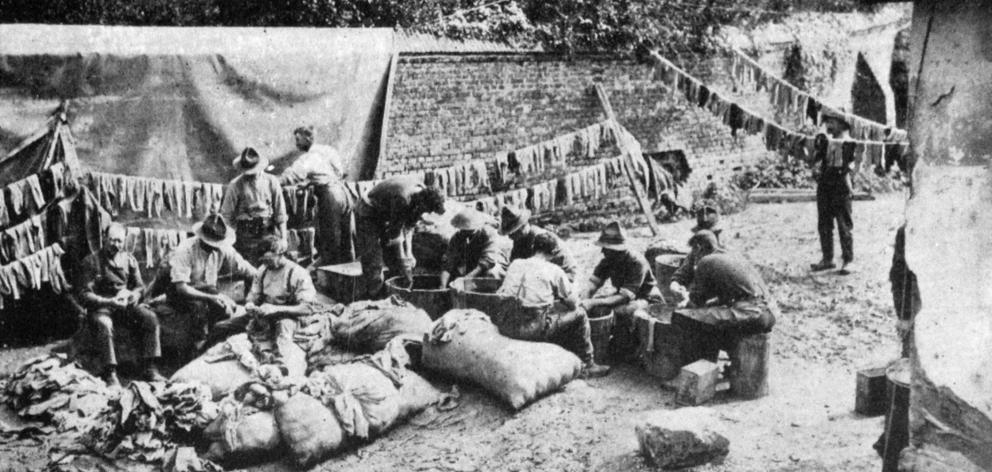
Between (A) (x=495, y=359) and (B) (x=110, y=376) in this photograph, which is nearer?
(A) (x=495, y=359)

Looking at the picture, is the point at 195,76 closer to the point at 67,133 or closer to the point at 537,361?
the point at 67,133

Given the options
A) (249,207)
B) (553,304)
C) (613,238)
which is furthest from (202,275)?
(613,238)

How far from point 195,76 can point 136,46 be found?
661mm

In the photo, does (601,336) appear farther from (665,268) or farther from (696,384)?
(665,268)

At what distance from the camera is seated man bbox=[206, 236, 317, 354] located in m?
7.05

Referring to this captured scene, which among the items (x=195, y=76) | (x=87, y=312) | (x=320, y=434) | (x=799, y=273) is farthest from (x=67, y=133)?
(x=799, y=273)

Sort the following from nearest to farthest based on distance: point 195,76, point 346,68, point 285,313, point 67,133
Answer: point 285,313 < point 67,133 < point 195,76 < point 346,68

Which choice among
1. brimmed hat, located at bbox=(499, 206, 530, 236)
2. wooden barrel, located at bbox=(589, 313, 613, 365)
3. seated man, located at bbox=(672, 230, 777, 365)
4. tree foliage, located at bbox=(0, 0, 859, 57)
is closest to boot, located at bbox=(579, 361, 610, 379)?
wooden barrel, located at bbox=(589, 313, 613, 365)

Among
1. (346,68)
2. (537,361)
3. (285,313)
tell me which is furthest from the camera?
(346,68)

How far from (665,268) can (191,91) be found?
18.2 ft

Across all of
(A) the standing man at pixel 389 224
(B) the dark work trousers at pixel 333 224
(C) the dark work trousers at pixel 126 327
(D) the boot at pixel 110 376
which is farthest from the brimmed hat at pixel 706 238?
(D) the boot at pixel 110 376

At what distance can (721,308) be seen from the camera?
22.1 feet

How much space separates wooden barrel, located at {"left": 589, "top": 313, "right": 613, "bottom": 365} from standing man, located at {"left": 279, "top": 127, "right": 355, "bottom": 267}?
321 centimetres

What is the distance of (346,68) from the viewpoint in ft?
33.3
